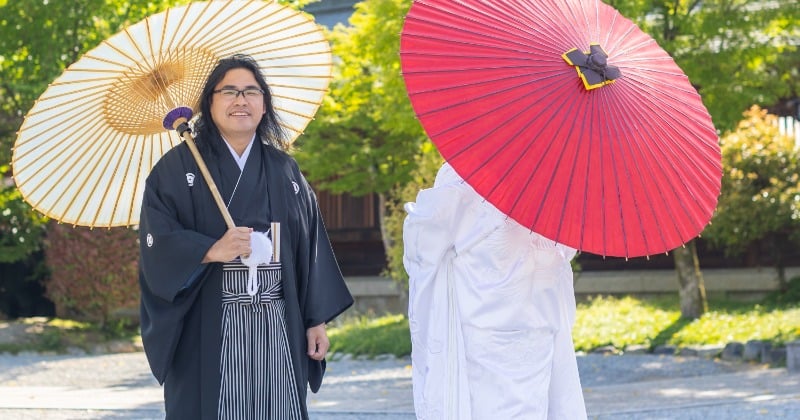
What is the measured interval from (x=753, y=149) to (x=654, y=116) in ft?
31.6

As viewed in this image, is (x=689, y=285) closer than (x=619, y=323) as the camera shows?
No

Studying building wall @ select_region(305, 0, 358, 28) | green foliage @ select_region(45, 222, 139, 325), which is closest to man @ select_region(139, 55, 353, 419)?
green foliage @ select_region(45, 222, 139, 325)

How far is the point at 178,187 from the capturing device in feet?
12.9

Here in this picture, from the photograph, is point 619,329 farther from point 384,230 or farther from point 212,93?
point 212,93

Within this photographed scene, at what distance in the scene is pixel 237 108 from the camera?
4.00 metres

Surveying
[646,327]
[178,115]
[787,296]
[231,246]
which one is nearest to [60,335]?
[646,327]

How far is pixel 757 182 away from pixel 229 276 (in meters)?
10.7

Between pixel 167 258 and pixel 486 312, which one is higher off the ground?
pixel 167 258

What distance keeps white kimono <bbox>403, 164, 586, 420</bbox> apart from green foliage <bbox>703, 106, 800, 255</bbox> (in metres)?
9.32

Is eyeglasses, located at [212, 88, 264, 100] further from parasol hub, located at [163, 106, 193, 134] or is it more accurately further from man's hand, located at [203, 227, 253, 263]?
man's hand, located at [203, 227, 253, 263]

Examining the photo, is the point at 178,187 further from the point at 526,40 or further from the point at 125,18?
the point at 125,18

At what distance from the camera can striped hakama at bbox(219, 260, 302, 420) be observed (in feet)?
12.8

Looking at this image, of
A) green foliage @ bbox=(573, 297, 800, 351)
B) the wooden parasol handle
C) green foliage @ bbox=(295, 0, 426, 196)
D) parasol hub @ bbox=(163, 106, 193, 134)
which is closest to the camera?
the wooden parasol handle

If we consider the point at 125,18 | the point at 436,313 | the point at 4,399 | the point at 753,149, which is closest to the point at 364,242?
the point at 125,18
